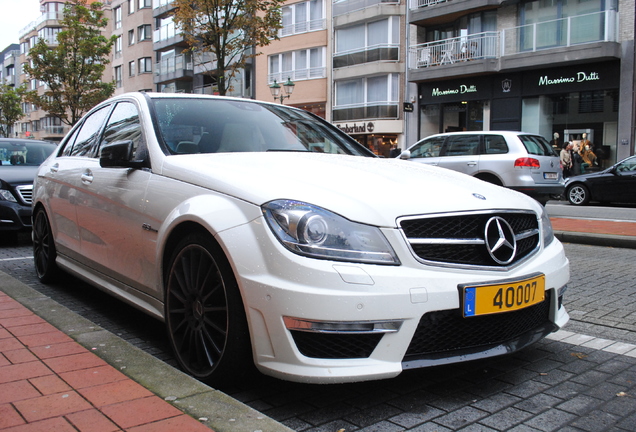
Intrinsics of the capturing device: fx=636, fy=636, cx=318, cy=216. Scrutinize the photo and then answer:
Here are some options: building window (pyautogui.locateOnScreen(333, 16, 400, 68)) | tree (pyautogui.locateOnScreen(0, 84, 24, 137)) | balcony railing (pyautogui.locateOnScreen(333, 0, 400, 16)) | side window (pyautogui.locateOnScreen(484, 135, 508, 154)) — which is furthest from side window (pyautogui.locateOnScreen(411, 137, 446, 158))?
tree (pyautogui.locateOnScreen(0, 84, 24, 137))

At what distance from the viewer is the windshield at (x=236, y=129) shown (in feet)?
12.6

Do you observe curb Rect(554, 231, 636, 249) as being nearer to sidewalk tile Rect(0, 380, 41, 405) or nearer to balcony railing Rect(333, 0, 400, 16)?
sidewalk tile Rect(0, 380, 41, 405)

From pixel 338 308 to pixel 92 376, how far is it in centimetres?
119

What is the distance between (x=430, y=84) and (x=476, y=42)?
3321 mm

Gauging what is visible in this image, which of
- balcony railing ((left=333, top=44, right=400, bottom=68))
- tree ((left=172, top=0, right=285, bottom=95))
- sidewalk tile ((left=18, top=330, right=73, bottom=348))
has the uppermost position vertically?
balcony railing ((left=333, top=44, right=400, bottom=68))

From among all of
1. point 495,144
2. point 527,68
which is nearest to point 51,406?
point 495,144

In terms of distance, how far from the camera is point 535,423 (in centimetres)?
266

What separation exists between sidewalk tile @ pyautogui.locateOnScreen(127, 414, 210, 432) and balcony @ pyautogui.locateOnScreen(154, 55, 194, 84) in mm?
47213

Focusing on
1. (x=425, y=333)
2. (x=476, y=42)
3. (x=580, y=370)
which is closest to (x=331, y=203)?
(x=425, y=333)

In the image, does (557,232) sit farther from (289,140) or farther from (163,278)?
(163,278)

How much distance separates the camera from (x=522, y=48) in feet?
83.9

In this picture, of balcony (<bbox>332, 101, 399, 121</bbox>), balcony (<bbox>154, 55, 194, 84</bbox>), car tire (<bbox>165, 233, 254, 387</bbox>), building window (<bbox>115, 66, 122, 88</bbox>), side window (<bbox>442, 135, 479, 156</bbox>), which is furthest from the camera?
building window (<bbox>115, 66, 122, 88</bbox>)

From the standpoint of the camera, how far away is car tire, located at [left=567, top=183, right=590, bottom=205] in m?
17.2

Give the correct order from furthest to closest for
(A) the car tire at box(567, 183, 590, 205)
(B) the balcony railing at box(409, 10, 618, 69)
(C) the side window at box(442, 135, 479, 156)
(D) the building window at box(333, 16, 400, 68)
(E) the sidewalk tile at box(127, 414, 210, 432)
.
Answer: (D) the building window at box(333, 16, 400, 68)
(B) the balcony railing at box(409, 10, 618, 69)
(A) the car tire at box(567, 183, 590, 205)
(C) the side window at box(442, 135, 479, 156)
(E) the sidewalk tile at box(127, 414, 210, 432)
